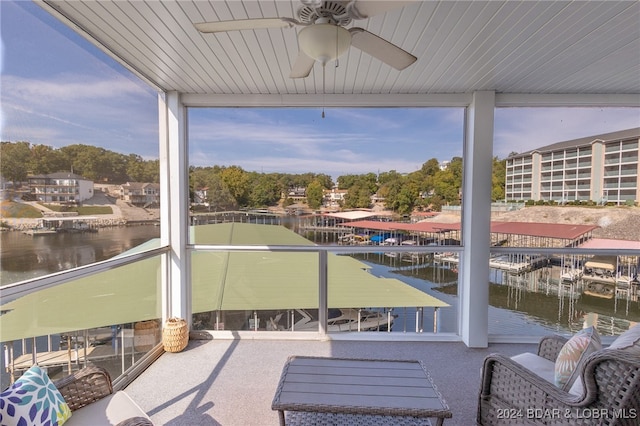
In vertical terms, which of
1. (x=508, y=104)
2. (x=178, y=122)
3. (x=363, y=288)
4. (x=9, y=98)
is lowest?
(x=363, y=288)

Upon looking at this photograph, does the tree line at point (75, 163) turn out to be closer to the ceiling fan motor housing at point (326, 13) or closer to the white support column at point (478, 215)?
the ceiling fan motor housing at point (326, 13)

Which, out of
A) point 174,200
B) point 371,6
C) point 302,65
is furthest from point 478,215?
point 174,200

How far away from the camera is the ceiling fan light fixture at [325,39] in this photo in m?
1.46

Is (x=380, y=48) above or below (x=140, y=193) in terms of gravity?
above

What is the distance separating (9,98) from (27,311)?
1.27 m

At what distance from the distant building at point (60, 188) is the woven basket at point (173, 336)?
157 centimetres

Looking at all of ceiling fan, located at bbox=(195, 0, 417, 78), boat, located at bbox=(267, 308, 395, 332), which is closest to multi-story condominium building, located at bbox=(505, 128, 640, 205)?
boat, located at bbox=(267, 308, 395, 332)

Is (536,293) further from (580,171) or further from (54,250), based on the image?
(54,250)

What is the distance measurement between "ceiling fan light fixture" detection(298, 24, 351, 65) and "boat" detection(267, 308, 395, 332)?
2900 millimetres

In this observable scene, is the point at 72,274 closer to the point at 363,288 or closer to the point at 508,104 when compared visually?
the point at 363,288

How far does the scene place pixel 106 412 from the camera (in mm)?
1656

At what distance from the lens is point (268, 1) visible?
6.14 ft

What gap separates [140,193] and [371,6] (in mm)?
2717

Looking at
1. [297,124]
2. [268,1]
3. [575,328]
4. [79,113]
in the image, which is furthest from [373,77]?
[575,328]
